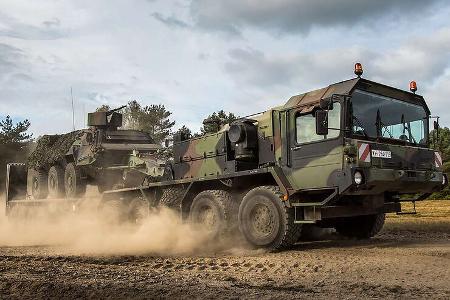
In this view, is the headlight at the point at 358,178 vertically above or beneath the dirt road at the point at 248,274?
above

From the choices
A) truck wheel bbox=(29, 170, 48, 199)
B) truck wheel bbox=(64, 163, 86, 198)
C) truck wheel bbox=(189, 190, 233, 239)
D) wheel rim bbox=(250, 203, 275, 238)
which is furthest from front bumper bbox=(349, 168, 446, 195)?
truck wheel bbox=(29, 170, 48, 199)

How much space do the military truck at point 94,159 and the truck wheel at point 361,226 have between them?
486 centimetres

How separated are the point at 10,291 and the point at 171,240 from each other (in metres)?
5.64

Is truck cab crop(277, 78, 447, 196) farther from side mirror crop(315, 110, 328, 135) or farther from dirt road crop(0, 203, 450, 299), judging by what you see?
dirt road crop(0, 203, 450, 299)

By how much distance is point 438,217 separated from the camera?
1759 centimetres

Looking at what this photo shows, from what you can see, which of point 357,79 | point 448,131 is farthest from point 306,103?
point 448,131

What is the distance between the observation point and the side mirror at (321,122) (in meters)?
8.24

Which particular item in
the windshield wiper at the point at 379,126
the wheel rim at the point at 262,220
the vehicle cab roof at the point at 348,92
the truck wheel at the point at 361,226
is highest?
the vehicle cab roof at the point at 348,92

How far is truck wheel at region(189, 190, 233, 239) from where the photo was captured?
1022 cm

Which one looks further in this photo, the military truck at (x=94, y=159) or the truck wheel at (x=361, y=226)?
the military truck at (x=94, y=159)

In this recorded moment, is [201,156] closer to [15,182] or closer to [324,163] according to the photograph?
[324,163]

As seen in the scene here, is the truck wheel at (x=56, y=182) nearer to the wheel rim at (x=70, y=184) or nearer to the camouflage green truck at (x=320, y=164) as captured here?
the wheel rim at (x=70, y=184)

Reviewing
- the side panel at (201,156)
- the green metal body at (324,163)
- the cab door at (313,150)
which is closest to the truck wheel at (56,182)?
the side panel at (201,156)

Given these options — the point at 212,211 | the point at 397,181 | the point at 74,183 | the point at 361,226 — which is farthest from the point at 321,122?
the point at 74,183
